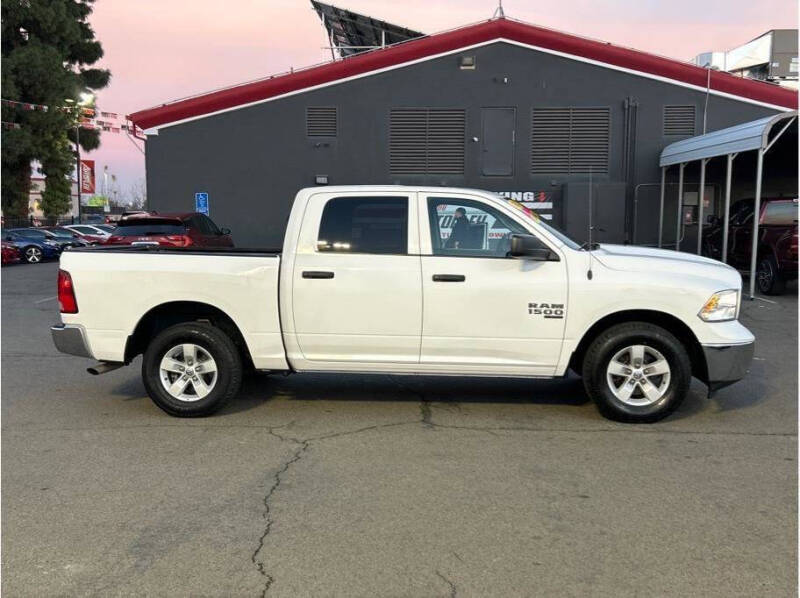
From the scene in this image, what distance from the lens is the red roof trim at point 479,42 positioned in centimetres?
1817

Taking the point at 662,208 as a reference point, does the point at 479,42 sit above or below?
above

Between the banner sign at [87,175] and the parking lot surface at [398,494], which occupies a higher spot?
the banner sign at [87,175]

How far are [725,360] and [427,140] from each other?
14.5 m

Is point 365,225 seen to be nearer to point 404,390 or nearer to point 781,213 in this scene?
point 404,390

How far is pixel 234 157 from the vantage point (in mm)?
19297

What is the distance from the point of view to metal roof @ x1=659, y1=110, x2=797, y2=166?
12406 mm

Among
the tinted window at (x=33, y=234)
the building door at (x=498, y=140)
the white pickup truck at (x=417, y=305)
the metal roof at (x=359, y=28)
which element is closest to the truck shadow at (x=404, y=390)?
the white pickup truck at (x=417, y=305)

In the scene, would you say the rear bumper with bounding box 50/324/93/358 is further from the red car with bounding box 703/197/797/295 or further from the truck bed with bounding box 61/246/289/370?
the red car with bounding box 703/197/797/295

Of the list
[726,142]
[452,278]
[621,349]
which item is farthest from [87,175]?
[621,349]

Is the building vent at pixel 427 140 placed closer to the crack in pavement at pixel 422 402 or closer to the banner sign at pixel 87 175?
the crack in pavement at pixel 422 402

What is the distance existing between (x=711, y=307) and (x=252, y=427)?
151 inches

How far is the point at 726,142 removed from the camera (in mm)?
14109

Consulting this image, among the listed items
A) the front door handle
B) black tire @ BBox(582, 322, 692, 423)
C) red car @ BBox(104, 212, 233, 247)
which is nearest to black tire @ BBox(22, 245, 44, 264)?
red car @ BBox(104, 212, 233, 247)

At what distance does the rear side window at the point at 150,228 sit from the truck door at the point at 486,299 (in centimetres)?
905
